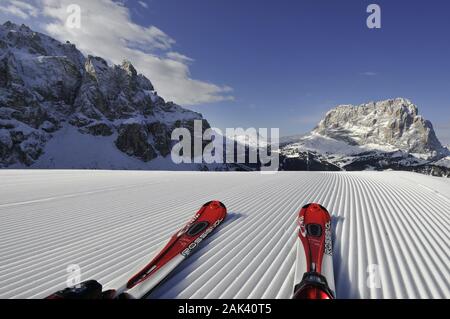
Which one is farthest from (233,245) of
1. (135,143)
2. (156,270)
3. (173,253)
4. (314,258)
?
(135,143)

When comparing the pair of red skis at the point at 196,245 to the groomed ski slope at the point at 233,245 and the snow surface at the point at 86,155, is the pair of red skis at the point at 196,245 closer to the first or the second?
the groomed ski slope at the point at 233,245

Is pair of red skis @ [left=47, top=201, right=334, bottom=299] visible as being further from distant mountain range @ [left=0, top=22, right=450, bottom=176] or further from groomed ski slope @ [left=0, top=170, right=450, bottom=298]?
distant mountain range @ [left=0, top=22, right=450, bottom=176]

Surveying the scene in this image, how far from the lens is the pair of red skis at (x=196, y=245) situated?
198 inches

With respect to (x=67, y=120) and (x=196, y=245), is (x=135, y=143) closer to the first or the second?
(x=67, y=120)

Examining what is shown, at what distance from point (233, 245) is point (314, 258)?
217cm

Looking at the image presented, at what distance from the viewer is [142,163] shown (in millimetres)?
174625

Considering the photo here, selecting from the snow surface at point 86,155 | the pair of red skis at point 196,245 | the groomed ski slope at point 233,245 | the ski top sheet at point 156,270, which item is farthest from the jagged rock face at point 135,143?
the pair of red skis at point 196,245

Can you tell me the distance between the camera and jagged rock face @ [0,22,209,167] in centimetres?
14550

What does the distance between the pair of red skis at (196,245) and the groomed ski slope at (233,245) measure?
236 millimetres

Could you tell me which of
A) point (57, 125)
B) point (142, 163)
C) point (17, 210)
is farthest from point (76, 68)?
point (17, 210)

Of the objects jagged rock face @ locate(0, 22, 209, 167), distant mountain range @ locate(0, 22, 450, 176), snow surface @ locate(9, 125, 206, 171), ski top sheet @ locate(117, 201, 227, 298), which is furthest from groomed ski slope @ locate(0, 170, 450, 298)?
snow surface @ locate(9, 125, 206, 171)

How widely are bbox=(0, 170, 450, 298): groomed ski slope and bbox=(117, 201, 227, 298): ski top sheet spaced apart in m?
0.22
